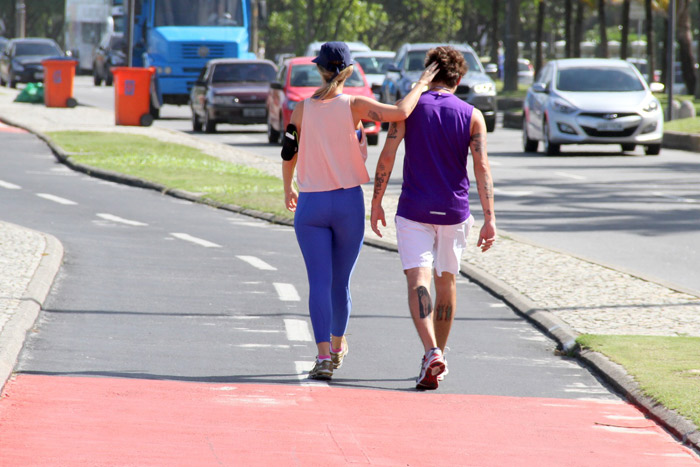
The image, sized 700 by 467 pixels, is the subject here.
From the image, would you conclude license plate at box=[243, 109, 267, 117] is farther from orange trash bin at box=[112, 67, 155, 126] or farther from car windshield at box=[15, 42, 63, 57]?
car windshield at box=[15, 42, 63, 57]

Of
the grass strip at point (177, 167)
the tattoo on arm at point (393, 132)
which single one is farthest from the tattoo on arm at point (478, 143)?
the grass strip at point (177, 167)

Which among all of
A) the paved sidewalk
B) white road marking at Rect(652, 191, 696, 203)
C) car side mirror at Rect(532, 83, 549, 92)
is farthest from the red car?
the paved sidewalk

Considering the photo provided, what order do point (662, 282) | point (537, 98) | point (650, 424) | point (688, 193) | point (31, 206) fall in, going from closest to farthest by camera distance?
point (650, 424) < point (662, 282) < point (31, 206) < point (688, 193) < point (537, 98)

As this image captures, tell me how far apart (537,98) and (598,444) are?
2025cm

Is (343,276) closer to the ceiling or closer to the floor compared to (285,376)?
closer to the ceiling

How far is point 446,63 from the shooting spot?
702cm

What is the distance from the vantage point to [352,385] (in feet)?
23.6

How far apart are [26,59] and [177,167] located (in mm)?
32733

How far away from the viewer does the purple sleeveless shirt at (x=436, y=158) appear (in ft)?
22.8

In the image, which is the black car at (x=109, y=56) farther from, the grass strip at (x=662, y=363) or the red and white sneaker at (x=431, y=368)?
the red and white sneaker at (x=431, y=368)

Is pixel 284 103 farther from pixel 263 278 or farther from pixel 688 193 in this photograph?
pixel 263 278

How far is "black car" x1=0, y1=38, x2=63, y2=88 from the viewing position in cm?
5247

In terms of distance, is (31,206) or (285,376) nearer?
(285,376)

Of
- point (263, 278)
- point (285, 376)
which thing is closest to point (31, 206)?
point (263, 278)
